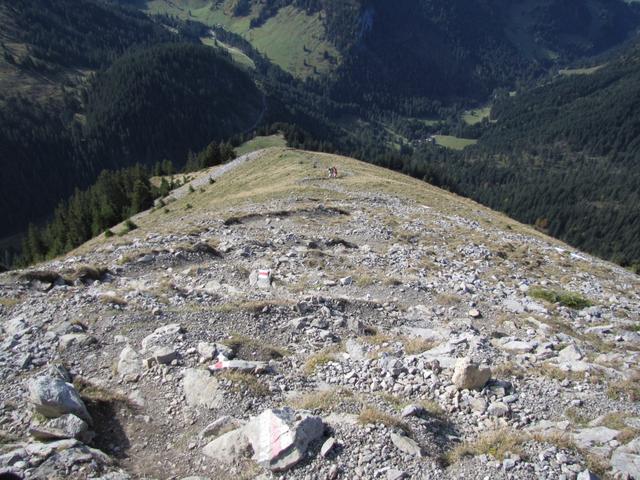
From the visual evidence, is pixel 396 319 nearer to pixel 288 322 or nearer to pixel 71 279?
pixel 288 322

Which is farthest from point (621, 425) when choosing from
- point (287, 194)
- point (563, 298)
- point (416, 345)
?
point (287, 194)

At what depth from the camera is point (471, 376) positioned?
1183 centimetres

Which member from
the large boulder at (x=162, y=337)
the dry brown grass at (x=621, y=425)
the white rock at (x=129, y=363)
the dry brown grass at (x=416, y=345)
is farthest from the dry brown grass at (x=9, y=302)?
the dry brown grass at (x=621, y=425)

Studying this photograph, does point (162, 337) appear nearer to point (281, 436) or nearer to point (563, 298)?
point (281, 436)

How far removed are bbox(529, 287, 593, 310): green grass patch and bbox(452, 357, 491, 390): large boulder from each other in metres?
11.1

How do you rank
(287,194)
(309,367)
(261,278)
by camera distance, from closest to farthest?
(309,367), (261,278), (287,194)

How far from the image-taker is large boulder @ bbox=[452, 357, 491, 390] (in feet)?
38.8

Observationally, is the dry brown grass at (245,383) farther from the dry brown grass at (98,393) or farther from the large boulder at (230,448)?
the dry brown grass at (98,393)

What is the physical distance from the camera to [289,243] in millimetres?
26047

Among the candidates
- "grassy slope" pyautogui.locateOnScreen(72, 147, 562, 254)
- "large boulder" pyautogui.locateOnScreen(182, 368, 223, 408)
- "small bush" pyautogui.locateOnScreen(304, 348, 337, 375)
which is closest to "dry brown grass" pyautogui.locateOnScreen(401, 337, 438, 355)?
"small bush" pyautogui.locateOnScreen(304, 348, 337, 375)

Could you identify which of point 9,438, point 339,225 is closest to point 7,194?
point 339,225

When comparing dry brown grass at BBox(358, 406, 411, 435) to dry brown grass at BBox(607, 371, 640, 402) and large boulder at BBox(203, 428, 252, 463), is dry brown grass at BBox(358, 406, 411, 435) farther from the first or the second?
dry brown grass at BBox(607, 371, 640, 402)

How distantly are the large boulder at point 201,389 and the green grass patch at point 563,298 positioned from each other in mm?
17055

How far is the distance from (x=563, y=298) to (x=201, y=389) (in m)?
18.2
